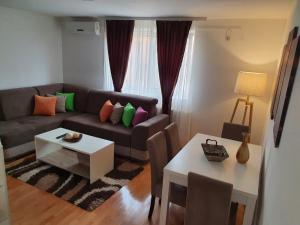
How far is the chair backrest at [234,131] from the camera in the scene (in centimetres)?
282

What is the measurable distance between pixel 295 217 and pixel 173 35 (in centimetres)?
344

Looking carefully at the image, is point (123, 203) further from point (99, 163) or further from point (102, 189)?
point (99, 163)

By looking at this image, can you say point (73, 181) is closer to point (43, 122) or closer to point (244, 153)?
point (43, 122)

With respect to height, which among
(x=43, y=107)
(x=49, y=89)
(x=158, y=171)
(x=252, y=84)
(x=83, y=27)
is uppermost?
(x=83, y=27)

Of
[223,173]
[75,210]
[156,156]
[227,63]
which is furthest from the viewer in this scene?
[227,63]

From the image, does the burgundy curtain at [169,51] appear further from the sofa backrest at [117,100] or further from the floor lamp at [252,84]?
the floor lamp at [252,84]

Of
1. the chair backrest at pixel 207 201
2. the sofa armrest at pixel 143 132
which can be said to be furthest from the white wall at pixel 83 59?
the chair backrest at pixel 207 201

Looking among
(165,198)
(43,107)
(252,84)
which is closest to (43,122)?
(43,107)

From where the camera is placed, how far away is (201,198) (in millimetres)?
1626

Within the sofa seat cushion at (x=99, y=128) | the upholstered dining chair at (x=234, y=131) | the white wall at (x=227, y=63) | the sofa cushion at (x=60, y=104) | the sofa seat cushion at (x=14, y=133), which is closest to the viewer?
the upholstered dining chair at (x=234, y=131)

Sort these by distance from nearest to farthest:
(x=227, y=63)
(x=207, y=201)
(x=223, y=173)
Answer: (x=207, y=201) < (x=223, y=173) < (x=227, y=63)

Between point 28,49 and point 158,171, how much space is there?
12.0 feet

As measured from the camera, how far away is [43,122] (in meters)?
3.74

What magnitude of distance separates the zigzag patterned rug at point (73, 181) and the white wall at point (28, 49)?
1.75 meters
